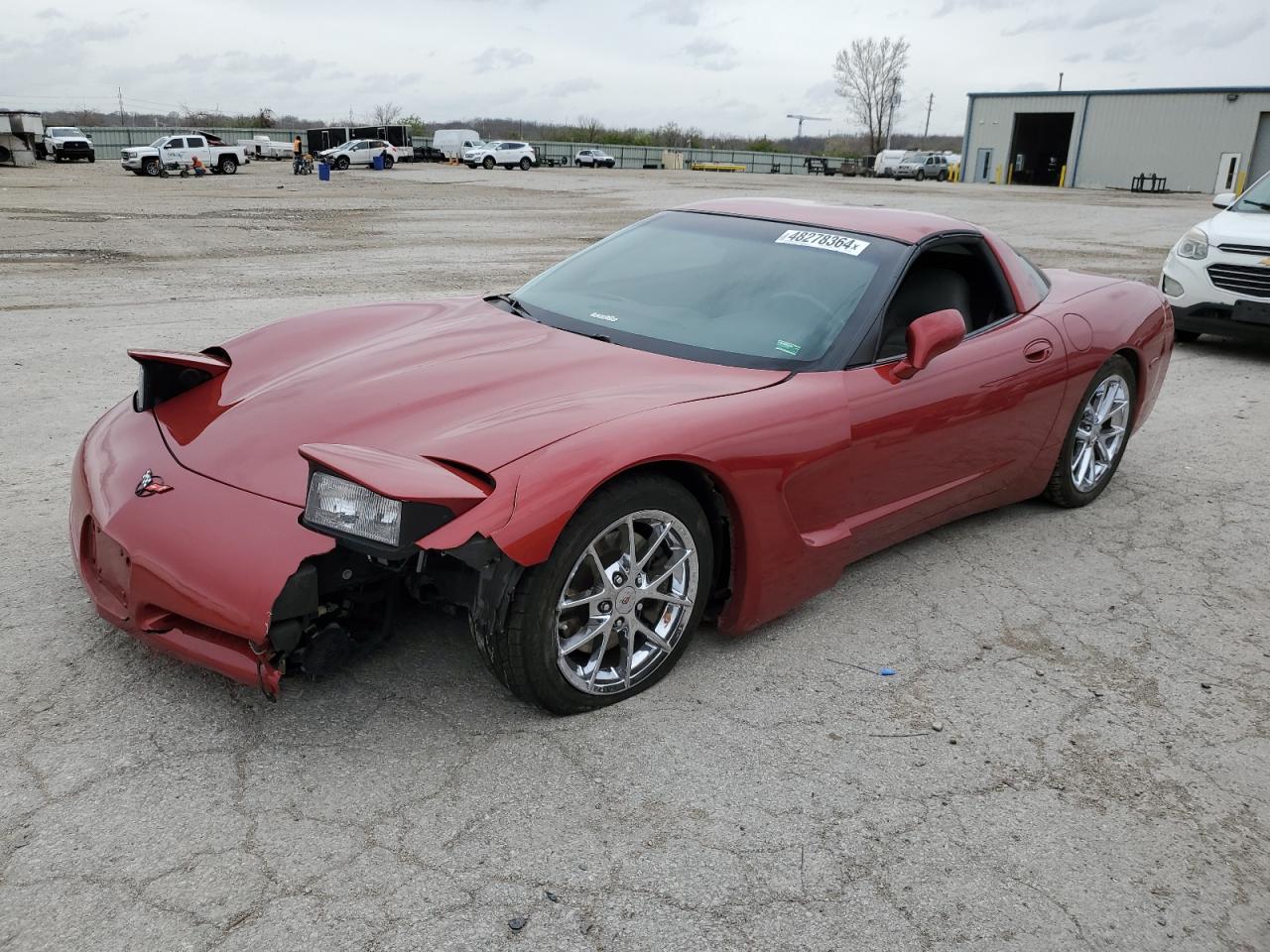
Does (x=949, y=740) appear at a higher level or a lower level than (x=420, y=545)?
lower

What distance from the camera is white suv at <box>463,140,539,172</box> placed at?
5175 cm

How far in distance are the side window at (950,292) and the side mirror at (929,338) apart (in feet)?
0.23

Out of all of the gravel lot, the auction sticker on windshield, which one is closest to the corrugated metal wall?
the auction sticker on windshield

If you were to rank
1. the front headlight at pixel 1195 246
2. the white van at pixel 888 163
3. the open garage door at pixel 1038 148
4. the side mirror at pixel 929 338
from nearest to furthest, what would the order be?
the side mirror at pixel 929 338
the front headlight at pixel 1195 246
the open garage door at pixel 1038 148
the white van at pixel 888 163

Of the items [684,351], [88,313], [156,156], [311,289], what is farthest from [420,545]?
[156,156]

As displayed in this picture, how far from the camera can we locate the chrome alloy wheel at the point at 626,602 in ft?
9.40

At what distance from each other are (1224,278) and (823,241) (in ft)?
19.9

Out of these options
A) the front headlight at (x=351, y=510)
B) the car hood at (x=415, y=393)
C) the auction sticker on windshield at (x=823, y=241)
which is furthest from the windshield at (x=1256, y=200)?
the front headlight at (x=351, y=510)

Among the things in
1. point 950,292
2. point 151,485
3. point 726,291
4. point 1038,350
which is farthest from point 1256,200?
point 151,485

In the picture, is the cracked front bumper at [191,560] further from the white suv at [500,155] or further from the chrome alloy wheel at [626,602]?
the white suv at [500,155]

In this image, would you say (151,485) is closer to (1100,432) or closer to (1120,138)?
(1100,432)

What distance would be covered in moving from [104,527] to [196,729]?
24.0 inches

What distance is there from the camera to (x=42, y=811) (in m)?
2.45

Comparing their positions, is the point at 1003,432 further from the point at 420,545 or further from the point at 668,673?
the point at 420,545
